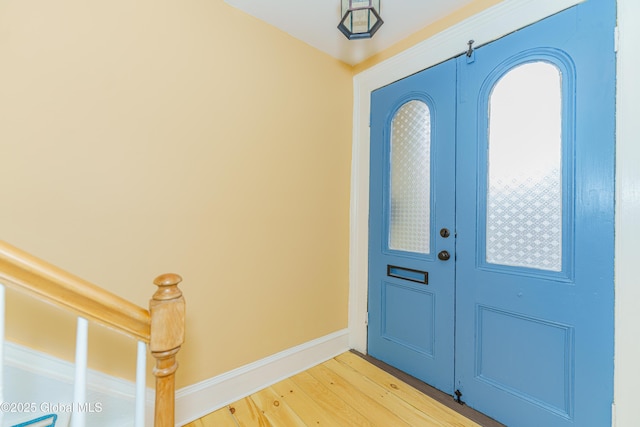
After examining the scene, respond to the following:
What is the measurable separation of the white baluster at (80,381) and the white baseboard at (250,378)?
0.99 m

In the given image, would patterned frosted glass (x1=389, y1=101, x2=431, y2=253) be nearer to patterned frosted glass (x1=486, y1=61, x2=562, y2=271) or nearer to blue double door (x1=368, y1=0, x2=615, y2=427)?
blue double door (x1=368, y1=0, x2=615, y2=427)

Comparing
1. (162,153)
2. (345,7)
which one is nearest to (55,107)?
(162,153)

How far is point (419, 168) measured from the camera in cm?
192

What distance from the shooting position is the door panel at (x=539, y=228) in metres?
1.26

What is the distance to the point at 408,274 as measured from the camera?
1.98m

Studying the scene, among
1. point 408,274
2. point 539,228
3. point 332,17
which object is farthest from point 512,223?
point 332,17

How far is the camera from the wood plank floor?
1.54m

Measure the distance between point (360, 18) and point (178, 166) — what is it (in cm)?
126

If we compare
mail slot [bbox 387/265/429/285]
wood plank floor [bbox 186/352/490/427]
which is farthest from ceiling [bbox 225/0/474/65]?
wood plank floor [bbox 186/352/490/427]

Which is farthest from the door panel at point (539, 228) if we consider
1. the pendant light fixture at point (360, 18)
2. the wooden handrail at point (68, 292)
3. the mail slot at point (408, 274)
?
the wooden handrail at point (68, 292)

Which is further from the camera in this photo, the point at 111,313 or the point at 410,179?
the point at 410,179

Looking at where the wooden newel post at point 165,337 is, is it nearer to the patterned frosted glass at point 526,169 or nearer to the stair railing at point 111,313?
the stair railing at point 111,313

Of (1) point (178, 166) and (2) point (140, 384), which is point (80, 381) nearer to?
(2) point (140, 384)

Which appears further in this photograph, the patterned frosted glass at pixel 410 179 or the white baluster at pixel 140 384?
the patterned frosted glass at pixel 410 179
